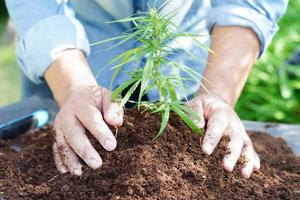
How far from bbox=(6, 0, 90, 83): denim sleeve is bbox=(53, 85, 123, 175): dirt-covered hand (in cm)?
20

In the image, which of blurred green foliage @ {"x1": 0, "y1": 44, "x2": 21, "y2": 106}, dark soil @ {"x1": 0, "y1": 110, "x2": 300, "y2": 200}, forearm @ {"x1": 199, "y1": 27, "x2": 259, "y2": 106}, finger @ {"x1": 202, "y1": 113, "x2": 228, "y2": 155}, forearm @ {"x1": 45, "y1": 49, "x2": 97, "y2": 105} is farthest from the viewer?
blurred green foliage @ {"x1": 0, "y1": 44, "x2": 21, "y2": 106}

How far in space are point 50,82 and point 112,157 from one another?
0.43 m

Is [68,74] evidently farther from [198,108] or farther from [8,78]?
[8,78]

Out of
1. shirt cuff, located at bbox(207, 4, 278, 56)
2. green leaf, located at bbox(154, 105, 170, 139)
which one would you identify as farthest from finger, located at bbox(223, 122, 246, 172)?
shirt cuff, located at bbox(207, 4, 278, 56)

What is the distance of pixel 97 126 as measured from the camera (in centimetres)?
140

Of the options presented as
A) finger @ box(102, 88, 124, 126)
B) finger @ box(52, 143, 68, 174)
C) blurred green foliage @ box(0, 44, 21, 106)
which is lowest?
blurred green foliage @ box(0, 44, 21, 106)

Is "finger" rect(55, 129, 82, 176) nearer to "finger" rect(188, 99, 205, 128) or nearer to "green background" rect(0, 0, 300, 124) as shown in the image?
"finger" rect(188, 99, 205, 128)

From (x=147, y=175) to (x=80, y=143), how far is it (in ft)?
0.66

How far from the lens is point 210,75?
173 centimetres

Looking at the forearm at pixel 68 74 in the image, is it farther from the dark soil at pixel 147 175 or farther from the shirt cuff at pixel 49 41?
the dark soil at pixel 147 175

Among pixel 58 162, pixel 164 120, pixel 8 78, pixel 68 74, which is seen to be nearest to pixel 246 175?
pixel 164 120

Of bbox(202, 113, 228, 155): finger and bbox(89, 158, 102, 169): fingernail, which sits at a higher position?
bbox(202, 113, 228, 155): finger

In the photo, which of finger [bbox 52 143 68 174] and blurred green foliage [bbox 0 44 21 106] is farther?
blurred green foliage [bbox 0 44 21 106]

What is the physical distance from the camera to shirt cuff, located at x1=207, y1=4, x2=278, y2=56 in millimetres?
1756
